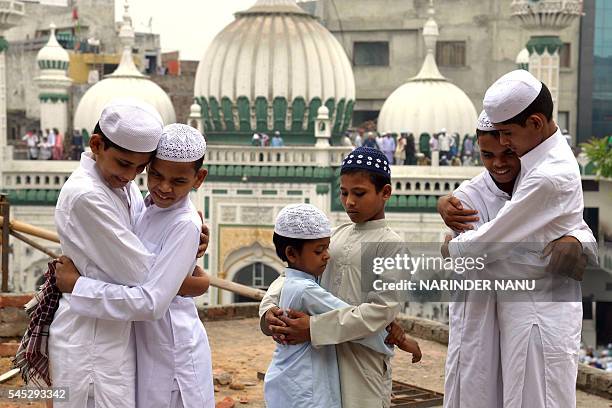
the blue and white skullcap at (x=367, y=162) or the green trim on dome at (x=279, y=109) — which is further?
the green trim on dome at (x=279, y=109)

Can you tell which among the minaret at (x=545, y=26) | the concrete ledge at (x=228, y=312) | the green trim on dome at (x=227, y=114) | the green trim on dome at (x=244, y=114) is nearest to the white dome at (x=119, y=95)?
the green trim on dome at (x=227, y=114)

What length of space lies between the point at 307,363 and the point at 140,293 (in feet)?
2.07

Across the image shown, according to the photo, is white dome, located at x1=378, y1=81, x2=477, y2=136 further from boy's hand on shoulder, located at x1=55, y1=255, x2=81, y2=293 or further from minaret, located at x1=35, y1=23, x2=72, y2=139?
boy's hand on shoulder, located at x1=55, y1=255, x2=81, y2=293

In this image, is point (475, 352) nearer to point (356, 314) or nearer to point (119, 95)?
point (356, 314)

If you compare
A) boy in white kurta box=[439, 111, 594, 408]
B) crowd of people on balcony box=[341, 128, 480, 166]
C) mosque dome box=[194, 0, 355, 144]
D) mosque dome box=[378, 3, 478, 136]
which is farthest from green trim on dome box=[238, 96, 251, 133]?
boy in white kurta box=[439, 111, 594, 408]

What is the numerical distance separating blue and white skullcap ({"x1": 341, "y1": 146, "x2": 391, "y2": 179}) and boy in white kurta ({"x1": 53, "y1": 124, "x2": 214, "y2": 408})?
0.52m

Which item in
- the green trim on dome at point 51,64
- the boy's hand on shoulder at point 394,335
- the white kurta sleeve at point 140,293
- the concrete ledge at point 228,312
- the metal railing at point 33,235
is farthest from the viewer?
the green trim on dome at point 51,64

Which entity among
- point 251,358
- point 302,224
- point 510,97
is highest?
point 510,97

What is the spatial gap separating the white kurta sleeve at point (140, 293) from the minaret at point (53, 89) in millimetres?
22395

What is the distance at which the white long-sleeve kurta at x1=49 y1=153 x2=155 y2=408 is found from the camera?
380cm

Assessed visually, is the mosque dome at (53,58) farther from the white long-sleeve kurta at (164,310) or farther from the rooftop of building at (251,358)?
the white long-sleeve kurta at (164,310)

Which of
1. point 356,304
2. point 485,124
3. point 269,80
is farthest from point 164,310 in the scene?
point 269,80

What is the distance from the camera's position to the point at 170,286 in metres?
3.84

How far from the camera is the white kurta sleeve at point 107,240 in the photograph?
12.5 ft
